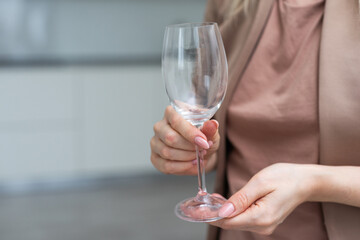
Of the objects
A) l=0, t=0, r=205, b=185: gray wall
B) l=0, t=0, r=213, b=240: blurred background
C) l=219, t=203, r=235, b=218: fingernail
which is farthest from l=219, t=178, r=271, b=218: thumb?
l=0, t=0, r=205, b=185: gray wall

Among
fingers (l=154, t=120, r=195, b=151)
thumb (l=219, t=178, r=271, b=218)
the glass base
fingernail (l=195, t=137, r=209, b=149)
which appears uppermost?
fingernail (l=195, t=137, r=209, b=149)

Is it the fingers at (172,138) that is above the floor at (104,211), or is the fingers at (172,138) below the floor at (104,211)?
above

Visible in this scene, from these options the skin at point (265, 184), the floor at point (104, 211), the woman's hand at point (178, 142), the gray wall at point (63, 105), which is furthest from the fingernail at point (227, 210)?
the gray wall at point (63, 105)

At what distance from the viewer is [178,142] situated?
0.76 m

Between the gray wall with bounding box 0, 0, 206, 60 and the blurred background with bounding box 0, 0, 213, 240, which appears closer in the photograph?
the blurred background with bounding box 0, 0, 213, 240

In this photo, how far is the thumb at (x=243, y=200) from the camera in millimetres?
631

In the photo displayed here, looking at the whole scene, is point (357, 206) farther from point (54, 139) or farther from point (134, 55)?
point (134, 55)

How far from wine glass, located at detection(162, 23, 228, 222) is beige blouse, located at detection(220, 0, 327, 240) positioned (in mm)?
195

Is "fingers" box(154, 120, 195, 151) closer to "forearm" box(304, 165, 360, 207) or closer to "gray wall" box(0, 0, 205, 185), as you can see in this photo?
"forearm" box(304, 165, 360, 207)

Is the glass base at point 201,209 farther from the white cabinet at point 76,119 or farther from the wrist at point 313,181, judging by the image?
the white cabinet at point 76,119

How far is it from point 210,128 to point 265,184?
0.43 feet

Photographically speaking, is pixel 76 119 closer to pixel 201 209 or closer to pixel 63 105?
pixel 63 105

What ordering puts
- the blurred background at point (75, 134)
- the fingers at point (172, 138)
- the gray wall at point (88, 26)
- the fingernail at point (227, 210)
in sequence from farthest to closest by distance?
the gray wall at point (88, 26) → the blurred background at point (75, 134) → the fingers at point (172, 138) → the fingernail at point (227, 210)

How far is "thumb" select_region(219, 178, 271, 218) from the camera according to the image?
2.07 feet
